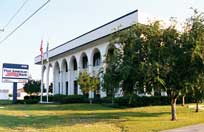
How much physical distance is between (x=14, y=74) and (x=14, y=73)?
0.64 ft

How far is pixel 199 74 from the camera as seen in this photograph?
22797mm

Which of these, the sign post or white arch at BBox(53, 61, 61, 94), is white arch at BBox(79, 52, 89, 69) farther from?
white arch at BBox(53, 61, 61, 94)

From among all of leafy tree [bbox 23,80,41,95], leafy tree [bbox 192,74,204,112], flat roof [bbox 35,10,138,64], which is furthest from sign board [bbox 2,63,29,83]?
leafy tree [bbox 192,74,204,112]

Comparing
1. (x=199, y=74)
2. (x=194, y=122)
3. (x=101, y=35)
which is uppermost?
(x=101, y=35)

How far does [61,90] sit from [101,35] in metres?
25.6

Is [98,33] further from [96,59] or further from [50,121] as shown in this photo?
[50,121]

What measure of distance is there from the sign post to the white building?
5.25 meters

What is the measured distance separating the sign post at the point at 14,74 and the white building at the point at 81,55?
5.25 m

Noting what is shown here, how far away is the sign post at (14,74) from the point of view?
198 ft

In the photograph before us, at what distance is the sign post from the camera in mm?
60281

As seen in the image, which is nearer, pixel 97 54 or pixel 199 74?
pixel 199 74

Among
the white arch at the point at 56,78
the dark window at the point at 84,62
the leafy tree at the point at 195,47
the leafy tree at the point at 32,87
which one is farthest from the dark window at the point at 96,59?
the leafy tree at the point at 195,47

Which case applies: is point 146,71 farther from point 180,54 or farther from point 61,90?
point 61,90

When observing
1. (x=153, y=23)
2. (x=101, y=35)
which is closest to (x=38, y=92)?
(x=101, y=35)
